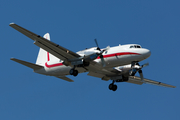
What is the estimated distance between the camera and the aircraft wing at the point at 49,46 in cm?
3108

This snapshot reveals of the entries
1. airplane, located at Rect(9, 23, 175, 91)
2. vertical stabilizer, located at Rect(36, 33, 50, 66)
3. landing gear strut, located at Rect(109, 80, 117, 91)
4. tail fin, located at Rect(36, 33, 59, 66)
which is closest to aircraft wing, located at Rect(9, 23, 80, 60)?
Result: airplane, located at Rect(9, 23, 175, 91)

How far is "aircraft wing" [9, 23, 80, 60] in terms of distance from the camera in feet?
102

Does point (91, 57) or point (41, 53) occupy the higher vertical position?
point (41, 53)

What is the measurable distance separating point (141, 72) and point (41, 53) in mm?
14905

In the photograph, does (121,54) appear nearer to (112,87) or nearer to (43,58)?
(112,87)

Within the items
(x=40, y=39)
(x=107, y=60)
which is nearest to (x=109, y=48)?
(x=107, y=60)

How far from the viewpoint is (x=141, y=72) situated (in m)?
37.7

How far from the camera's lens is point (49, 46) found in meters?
33.5

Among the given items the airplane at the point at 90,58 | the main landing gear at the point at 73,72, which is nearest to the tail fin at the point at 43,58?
the airplane at the point at 90,58

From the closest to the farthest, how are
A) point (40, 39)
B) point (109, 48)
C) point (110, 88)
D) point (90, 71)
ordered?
point (40, 39)
point (109, 48)
point (90, 71)
point (110, 88)

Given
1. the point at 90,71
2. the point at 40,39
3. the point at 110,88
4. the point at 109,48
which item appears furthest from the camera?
the point at 110,88

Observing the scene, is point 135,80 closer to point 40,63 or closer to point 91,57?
point 91,57

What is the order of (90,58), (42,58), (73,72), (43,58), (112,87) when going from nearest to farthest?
(90,58) < (73,72) < (112,87) < (43,58) < (42,58)

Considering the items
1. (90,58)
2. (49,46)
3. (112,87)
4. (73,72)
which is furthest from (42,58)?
(112,87)
